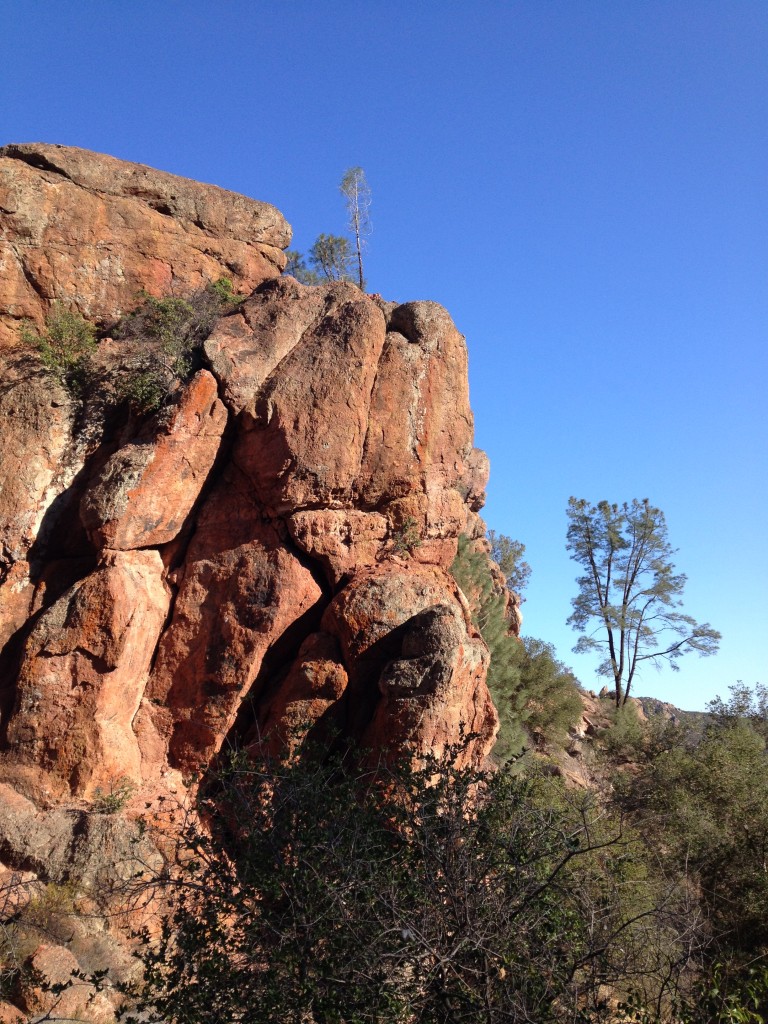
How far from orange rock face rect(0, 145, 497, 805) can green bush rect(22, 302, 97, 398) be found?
378 mm

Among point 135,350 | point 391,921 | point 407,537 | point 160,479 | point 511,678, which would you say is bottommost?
point 391,921

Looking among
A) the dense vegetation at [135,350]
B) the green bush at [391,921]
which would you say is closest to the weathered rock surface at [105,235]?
the dense vegetation at [135,350]

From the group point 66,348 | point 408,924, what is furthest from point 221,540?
point 408,924

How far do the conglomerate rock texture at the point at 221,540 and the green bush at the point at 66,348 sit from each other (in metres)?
0.27

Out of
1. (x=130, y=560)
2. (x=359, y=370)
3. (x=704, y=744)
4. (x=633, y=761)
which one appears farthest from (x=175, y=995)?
(x=633, y=761)

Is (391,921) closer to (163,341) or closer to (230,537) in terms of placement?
(230,537)

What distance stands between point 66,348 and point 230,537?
5.12 metres

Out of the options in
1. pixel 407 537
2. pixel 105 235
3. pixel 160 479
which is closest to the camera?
pixel 160 479

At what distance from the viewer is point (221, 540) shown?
12805 millimetres

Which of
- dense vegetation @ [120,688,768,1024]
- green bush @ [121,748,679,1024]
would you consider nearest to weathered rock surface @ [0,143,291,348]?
dense vegetation @ [120,688,768,1024]

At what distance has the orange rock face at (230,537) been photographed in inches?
433

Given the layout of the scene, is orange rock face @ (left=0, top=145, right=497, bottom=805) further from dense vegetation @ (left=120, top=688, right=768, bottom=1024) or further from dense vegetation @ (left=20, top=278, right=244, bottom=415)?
dense vegetation @ (left=120, top=688, right=768, bottom=1024)

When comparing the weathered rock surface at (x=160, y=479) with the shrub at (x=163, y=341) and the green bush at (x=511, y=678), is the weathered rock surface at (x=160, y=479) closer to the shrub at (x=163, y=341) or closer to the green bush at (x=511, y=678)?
the shrub at (x=163, y=341)

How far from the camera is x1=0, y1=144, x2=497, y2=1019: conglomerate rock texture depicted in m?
10.9
